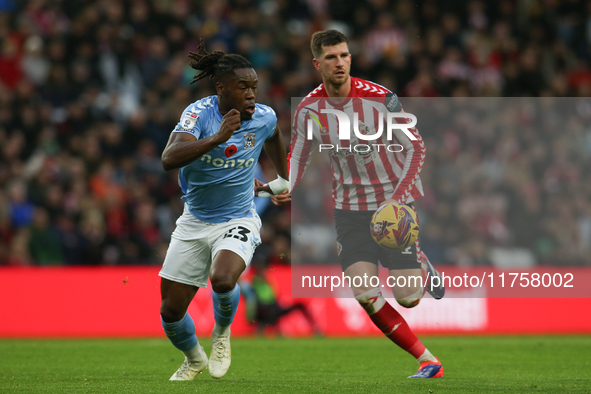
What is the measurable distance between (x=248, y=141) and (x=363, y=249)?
53.1 inches

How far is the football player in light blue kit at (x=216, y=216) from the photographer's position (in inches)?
240

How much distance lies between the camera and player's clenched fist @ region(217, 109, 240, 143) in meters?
5.64

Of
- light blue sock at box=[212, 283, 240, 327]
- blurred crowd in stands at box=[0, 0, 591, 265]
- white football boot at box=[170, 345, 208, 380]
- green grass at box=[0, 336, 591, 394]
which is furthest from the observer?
blurred crowd in stands at box=[0, 0, 591, 265]

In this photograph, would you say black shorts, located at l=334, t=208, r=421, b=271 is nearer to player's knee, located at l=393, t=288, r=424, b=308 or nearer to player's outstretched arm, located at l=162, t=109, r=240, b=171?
player's knee, located at l=393, t=288, r=424, b=308

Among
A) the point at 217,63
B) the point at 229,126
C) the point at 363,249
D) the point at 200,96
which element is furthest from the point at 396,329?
the point at 200,96

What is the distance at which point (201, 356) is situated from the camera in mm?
6469

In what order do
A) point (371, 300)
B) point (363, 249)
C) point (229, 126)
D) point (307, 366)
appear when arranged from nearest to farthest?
point (229, 126) → point (371, 300) → point (363, 249) → point (307, 366)

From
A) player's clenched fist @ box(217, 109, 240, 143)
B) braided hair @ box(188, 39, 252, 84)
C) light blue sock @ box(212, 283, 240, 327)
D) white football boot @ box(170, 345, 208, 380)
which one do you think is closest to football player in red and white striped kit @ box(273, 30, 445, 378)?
braided hair @ box(188, 39, 252, 84)

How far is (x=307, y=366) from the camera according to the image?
7.77 metres

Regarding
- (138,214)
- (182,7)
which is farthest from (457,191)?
(182,7)

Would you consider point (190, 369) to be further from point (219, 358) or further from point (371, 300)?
point (371, 300)

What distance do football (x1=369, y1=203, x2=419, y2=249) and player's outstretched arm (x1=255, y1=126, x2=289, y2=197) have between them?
33.1 inches

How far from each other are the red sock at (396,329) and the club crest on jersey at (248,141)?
1.76 m

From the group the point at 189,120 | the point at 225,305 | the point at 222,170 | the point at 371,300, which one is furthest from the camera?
the point at 371,300
